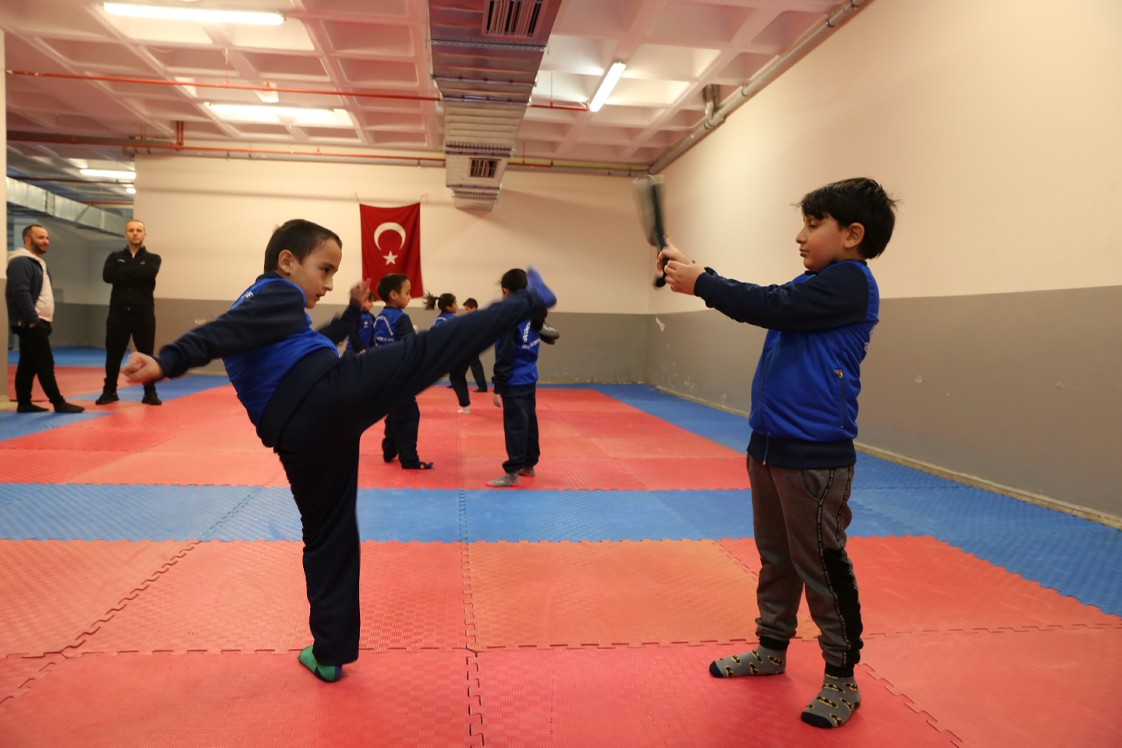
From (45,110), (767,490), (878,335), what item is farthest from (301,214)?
(767,490)

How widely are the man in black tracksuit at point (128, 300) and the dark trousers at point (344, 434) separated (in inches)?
269

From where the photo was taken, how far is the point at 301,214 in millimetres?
12609

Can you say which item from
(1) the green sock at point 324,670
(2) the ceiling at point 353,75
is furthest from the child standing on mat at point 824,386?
(2) the ceiling at point 353,75

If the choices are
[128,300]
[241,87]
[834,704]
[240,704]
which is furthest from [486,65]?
[834,704]

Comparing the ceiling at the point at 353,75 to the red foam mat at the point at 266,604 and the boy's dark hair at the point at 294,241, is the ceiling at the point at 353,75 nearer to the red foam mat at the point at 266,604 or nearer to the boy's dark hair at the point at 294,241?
the boy's dark hair at the point at 294,241

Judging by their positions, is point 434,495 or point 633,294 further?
point 633,294

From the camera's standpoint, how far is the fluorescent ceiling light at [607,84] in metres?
8.23

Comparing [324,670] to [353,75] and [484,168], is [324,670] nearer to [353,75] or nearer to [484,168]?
[353,75]

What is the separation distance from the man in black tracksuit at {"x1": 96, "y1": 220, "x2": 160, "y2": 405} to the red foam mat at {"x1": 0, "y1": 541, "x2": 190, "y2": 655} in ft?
16.9

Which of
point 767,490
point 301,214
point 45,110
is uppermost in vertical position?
point 45,110

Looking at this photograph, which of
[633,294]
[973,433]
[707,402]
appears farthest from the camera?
[633,294]

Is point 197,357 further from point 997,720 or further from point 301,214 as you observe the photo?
point 301,214

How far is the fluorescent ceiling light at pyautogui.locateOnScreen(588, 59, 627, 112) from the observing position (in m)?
8.23

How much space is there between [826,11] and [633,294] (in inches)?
284
